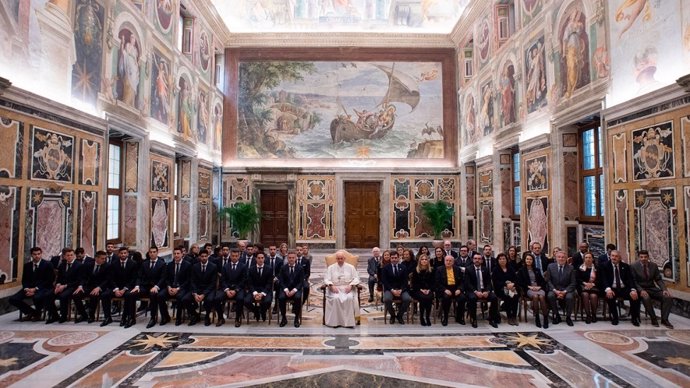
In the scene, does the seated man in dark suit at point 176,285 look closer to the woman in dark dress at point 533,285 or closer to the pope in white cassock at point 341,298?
the pope in white cassock at point 341,298

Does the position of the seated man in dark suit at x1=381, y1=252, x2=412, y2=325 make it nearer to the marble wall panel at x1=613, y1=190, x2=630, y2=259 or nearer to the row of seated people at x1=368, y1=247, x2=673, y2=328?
the row of seated people at x1=368, y1=247, x2=673, y2=328

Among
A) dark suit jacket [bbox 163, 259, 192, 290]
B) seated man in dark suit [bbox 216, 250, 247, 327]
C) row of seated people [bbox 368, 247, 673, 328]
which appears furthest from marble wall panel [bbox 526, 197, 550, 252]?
dark suit jacket [bbox 163, 259, 192, 290]

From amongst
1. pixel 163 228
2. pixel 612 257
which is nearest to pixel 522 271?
pixel 612 257

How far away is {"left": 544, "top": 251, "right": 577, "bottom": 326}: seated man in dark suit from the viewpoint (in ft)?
20.7

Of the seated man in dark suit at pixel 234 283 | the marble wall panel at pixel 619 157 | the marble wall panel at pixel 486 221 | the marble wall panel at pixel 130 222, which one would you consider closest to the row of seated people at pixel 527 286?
the marble wall panel at pixel 619 157

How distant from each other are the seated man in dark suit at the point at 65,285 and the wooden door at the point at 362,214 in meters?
11.5

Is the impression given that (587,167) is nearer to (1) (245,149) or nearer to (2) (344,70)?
(2) (344,70)

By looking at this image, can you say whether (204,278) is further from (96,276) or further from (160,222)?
(160,222)

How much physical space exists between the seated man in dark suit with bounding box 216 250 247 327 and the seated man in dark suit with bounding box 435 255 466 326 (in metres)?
3.34

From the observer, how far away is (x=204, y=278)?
6.74 meters

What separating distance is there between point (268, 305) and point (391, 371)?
108 inches

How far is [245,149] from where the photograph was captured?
17.0 meters

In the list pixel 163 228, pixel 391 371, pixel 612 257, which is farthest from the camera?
pixel 163 228

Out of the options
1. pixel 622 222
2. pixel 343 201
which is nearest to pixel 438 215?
pixel 343 201
